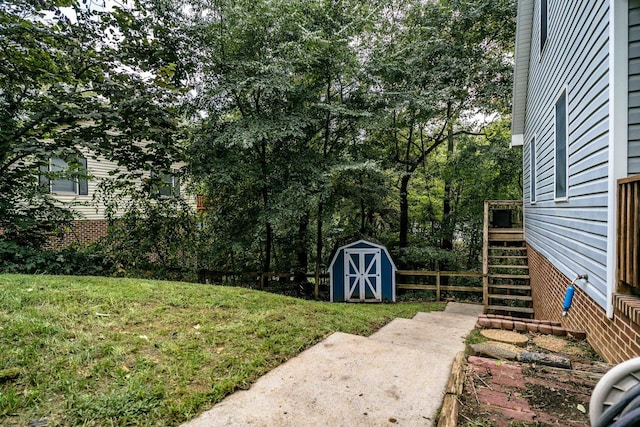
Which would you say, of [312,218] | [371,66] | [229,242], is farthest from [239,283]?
[371,66]

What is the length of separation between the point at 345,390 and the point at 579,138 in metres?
3.34

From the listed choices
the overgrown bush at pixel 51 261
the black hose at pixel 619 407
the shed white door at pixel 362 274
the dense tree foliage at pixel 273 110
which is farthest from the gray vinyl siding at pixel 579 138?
the overgrown bush at pixel 51 261

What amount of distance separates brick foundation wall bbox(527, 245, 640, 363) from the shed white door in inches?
183

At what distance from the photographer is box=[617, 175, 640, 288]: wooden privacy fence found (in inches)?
80.5

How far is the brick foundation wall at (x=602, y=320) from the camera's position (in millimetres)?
2031

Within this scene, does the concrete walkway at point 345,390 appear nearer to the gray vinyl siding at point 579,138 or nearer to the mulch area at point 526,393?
the mulch area at point 526,393

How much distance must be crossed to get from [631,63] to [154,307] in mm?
5253

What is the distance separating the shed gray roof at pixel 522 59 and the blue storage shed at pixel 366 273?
4824mm

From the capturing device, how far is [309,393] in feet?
8.91

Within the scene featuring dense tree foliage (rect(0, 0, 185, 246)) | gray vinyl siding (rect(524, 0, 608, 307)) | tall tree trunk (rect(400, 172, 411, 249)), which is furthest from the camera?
tall tree trunk (rect(400, 172, 411, 249))

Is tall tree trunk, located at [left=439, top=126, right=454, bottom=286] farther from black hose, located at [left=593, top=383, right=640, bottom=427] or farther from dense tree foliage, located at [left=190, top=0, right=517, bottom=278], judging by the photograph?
black hose, located at [left=593, top=383, right=640, bottom=427]

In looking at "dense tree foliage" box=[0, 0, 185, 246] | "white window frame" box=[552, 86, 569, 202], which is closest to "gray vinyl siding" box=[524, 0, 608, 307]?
"white window frame" box=[552, 86, 569, 202]

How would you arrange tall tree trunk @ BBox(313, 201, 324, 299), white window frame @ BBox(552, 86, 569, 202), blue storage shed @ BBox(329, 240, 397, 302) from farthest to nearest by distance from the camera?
1. tall tree trunk @ BBox(313, 201, 324, 299)
2. blue storage shed @ BBox(329, 240, 397, 302)
3. white window frame @ BBox(552, 86, 569, 202)

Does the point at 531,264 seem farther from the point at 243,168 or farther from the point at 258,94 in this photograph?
the point at 258,94
